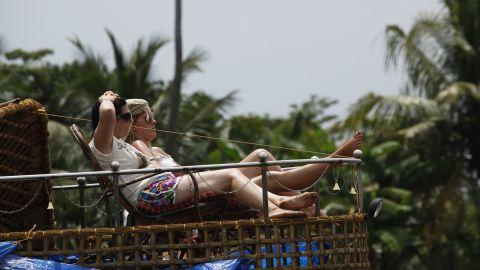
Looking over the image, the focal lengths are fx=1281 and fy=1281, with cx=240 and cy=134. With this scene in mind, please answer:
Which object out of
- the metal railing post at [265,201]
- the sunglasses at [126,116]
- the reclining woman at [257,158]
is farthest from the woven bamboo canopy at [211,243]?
the sunglasses at [126,116]

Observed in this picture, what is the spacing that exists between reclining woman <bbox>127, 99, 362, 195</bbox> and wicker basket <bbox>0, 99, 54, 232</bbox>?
28.3 inches

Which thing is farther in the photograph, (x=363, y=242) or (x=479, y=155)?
(x=479, y=155)

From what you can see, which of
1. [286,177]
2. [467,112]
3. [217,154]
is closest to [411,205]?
[467,112]

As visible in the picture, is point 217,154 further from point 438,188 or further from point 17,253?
point 17,253

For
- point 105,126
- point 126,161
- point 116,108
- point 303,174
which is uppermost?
point 116,108

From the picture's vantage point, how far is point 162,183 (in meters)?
8.43

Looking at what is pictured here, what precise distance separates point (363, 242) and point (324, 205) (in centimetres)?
1821

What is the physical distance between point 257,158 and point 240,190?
0.77 m

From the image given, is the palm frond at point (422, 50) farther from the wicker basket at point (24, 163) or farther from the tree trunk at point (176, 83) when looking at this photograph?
the wicker basket at point (24, 163)

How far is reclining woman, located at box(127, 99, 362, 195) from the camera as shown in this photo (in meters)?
8.55

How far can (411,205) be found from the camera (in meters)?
27.2

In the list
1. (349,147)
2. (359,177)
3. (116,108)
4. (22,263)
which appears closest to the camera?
(22,263)

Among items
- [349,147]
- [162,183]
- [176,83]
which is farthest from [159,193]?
[176,83]

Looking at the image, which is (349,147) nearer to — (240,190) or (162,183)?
(240,190)
